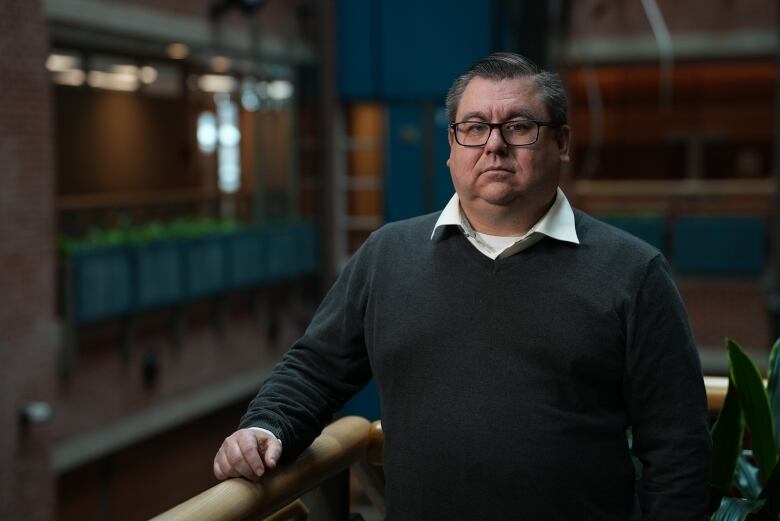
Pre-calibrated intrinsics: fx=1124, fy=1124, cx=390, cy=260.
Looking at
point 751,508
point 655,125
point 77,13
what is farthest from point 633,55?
point 751,508

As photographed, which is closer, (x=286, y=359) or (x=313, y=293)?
(x=286, y=359)

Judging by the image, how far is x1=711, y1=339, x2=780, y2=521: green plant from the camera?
2484 millimetres

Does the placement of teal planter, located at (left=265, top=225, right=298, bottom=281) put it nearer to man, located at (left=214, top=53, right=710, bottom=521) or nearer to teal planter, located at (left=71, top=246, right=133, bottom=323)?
teal planter, located at (left=71, top=246, right=133, bottom=323)

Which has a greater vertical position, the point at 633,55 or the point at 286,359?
the point at 633,55

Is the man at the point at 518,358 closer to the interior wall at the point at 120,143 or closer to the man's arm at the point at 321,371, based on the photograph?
the man's arm at the point at 321,371

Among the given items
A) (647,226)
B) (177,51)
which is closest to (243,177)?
(177,51)

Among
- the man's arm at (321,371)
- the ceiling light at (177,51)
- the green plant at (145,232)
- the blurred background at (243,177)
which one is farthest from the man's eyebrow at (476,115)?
the ceiling light at (177,51)

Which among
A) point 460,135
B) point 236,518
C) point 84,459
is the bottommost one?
point 84,459

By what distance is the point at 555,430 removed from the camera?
210cm

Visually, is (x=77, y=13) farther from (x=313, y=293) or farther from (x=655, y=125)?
(x=655, y=125)

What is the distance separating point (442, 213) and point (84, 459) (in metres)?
8.72

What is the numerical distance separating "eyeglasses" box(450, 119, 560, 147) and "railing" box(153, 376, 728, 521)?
0.71 meters

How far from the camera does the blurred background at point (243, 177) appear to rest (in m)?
9.57

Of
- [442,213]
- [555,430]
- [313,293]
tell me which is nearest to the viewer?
[555,430]
